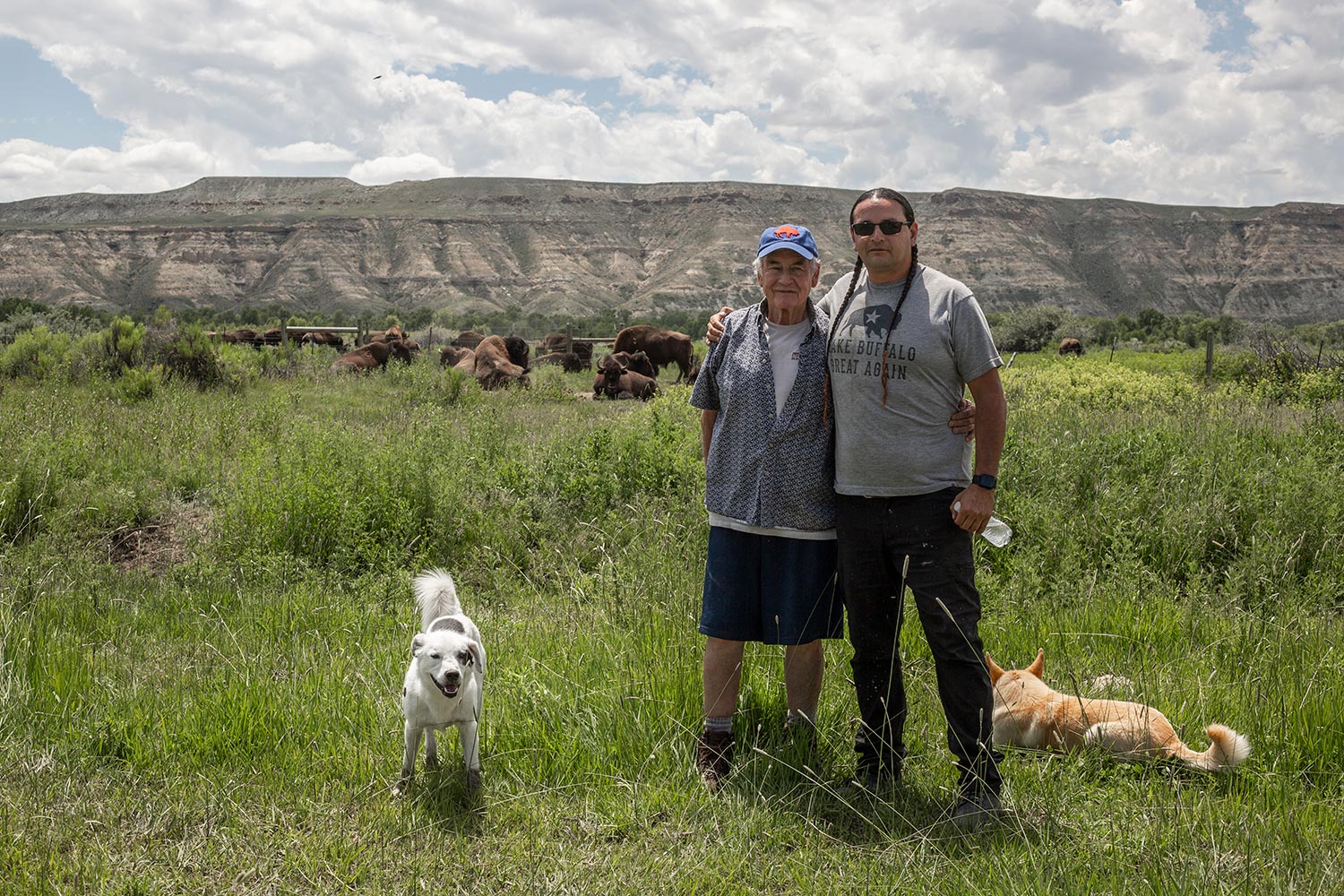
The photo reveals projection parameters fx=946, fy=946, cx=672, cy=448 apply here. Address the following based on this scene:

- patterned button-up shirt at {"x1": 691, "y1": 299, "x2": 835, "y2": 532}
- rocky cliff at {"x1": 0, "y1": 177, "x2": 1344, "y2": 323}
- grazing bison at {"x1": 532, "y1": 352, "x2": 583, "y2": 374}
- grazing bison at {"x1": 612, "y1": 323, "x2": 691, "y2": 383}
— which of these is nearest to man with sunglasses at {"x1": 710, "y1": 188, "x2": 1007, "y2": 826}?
patterned button-up shirt at {"x1": 691, "y1": 299, "x2": 835, "y2": 532}

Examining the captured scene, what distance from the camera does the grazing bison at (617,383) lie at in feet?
62.0

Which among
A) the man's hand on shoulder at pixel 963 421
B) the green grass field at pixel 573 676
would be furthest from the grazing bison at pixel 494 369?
the man's hand on shoulder at pixel 963 421

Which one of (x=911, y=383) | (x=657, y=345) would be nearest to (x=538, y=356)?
(x=657, y=345)

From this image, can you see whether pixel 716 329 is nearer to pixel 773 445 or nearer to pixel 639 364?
pixel 773 445

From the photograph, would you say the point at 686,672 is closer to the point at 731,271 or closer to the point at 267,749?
the point at 267,749

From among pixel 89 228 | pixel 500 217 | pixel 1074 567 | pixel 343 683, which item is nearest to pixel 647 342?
pixel 1074 567

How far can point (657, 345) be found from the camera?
23.5 meters

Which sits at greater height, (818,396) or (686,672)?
(818,396)

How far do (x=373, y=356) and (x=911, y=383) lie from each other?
1922 cm

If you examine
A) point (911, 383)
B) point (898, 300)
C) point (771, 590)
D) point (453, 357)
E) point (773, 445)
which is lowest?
point (453, 357)

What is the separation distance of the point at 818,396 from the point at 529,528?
4.07 metres

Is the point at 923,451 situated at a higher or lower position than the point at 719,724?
higher

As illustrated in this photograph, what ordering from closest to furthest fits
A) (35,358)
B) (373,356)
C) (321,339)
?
1. (35,358)
2. (373,356)
3. (321,339)

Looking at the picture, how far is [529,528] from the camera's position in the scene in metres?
7.09
